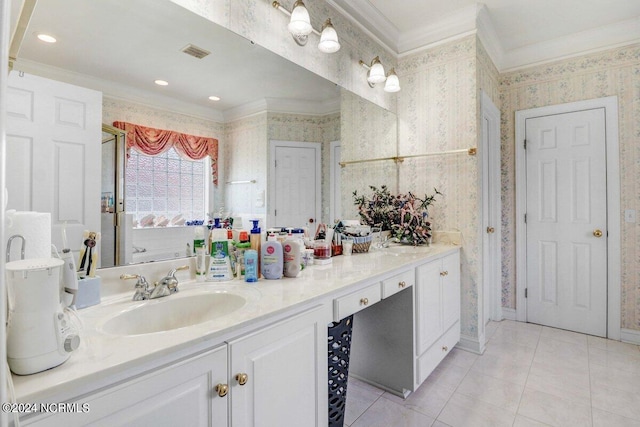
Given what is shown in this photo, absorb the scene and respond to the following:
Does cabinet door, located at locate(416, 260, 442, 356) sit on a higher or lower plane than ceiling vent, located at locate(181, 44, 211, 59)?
lower

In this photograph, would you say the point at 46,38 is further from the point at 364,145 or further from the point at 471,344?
the point at 471,344

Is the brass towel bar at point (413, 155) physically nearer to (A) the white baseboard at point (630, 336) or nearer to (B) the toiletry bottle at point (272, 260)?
(B) the toiletry bottle at point (272, 260)

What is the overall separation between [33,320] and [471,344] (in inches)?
107

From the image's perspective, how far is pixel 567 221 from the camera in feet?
9.59

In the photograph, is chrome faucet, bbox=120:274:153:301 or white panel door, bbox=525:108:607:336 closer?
chrome faucet, bbox=120:274:153:301

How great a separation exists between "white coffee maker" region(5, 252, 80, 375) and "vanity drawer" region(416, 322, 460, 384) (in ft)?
5.88

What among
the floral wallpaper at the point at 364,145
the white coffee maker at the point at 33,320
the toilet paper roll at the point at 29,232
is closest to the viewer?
the white coffee maker at the point at 33,320

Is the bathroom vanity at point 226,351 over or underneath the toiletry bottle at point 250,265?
underneath

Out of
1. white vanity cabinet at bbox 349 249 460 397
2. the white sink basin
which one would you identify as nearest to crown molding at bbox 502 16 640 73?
white vanity cabinet at bbox 349 249 460 397

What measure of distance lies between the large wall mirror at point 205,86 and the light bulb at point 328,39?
182 mm

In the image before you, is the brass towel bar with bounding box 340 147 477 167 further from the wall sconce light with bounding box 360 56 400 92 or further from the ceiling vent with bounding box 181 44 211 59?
the ceiling vent with bounding box 181 44 211 59

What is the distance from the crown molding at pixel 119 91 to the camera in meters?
0.97

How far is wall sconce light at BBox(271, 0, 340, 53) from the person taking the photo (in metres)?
1.72

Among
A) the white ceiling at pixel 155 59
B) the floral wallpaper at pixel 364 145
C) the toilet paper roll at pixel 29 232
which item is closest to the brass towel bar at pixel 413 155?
the floral wallpaper at pixel 364 145
